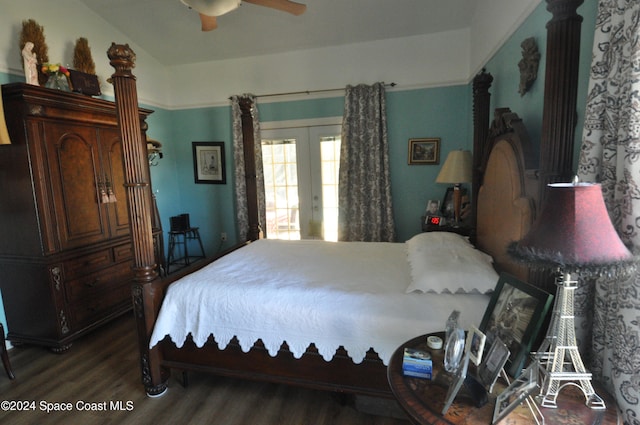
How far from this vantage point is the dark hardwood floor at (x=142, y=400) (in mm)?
1961

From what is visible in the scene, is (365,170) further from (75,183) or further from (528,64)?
(75,183)

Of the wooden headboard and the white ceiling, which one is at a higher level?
the white ceiling

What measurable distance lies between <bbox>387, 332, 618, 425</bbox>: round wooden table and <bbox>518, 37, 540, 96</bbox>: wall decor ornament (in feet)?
5.42

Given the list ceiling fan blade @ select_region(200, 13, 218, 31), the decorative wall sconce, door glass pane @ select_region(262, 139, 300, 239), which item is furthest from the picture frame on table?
the decorative wall sconce

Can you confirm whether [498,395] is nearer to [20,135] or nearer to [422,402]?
[422,402]

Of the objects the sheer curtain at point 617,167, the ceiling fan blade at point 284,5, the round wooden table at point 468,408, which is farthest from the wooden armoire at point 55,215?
the sheer curtain at point 617,167

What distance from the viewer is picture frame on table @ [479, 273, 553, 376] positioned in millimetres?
1097

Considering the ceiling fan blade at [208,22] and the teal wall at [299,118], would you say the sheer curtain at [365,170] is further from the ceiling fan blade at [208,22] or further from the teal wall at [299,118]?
the ceiling fan blade at [208,22]

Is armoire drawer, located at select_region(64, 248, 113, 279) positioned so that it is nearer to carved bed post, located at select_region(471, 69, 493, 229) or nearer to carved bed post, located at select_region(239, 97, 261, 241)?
carved bed post, located at select_region(239, 97, 261, 241)

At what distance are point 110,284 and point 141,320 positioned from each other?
138cm

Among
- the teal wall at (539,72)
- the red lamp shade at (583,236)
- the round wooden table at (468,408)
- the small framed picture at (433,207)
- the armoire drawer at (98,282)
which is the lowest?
the armoire drawer at (98,282)

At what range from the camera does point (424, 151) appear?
3.95 m

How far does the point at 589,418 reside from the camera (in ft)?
3.11

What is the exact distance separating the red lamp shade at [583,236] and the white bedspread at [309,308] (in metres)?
0.88
